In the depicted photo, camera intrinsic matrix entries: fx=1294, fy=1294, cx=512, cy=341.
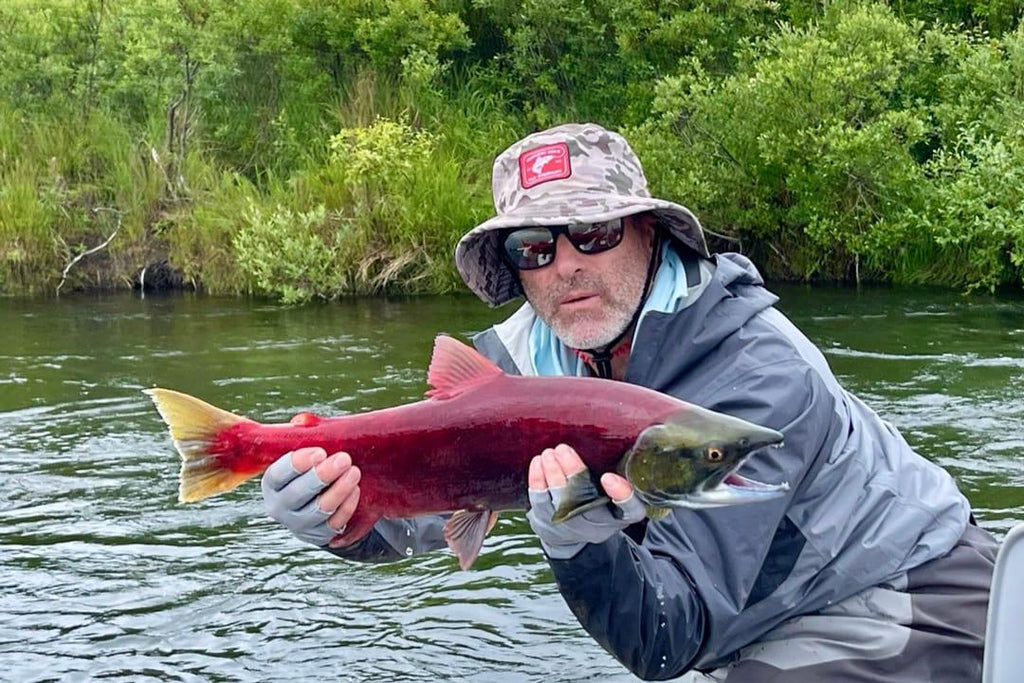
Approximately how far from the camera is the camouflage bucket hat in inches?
137

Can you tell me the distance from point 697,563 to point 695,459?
1.60ft

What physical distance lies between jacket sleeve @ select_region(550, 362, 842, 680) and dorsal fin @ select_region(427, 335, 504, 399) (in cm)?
45

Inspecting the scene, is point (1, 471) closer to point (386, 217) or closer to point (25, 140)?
point (386, 217)

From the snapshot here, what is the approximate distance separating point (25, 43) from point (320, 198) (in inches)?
244

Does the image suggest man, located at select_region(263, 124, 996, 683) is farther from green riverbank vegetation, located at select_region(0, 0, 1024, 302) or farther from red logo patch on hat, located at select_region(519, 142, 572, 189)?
green riverbank vegetation, located at select_region(0, 0, 1024, 302)

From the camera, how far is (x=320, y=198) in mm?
18797

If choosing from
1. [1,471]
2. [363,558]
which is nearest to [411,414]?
[363,558]

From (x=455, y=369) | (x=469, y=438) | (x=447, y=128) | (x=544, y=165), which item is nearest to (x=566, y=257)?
(x=544, y=165)

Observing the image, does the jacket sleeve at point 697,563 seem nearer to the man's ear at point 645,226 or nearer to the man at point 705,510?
the man at point 705,510

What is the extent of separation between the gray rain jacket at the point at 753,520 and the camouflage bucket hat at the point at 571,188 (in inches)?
9.4

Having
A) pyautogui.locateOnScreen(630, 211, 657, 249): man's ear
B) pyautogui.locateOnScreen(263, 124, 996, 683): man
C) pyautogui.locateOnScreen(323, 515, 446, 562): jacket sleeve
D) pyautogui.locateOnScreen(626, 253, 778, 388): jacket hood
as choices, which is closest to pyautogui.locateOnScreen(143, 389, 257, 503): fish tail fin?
pyautogui.locateOnScreen(263, 124, 996, 683): man

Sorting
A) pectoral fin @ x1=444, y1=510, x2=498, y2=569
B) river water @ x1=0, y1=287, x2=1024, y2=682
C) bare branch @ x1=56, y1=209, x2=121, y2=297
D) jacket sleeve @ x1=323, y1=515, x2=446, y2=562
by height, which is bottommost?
river water @ x1=0, y1=287, x2=1024, y2=682

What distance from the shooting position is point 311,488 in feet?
9.70

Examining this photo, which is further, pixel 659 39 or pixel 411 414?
pixel 659 39
